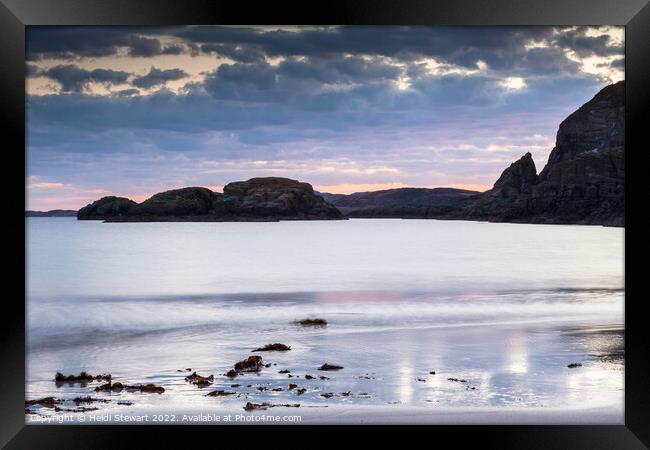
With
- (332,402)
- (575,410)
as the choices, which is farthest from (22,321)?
(575,410)

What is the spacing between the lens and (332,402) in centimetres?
810

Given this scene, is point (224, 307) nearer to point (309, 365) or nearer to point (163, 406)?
point (309, 365)

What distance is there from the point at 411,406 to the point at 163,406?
280cm

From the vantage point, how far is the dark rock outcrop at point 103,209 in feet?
62.5

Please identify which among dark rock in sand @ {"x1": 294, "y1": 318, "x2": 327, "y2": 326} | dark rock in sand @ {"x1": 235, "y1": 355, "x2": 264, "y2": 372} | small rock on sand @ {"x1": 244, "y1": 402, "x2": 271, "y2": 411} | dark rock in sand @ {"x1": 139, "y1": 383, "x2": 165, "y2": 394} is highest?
dark rock in sand @ {"x1": 294, "y1": 318, "x2": 327, "y2": 326}

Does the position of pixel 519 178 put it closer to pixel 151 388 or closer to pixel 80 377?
pixel 80 377

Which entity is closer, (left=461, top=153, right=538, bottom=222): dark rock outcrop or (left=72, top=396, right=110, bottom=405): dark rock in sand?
(left=72, top=396, right=110, bottom=405): dark rock in sand

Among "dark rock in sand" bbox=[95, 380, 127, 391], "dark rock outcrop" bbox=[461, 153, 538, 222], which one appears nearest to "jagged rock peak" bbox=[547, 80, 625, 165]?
"dark rock outcrop" bbox=[461, 153, 538, 222]

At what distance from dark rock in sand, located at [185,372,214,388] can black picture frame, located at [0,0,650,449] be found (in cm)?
222

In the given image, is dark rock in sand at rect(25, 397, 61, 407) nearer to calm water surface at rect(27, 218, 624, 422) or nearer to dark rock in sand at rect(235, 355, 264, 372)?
calm water surface at rect(27, 218, 624, 422)

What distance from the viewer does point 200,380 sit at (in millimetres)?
9078

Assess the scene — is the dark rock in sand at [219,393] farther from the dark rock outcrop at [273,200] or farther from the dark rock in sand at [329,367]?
the dark rock outcrop at [273,200]

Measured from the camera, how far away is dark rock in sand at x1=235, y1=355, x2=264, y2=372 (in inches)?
369

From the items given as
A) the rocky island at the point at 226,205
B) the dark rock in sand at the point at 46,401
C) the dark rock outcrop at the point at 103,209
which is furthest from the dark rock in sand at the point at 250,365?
the dark rock outcrop at the point at 103,209
